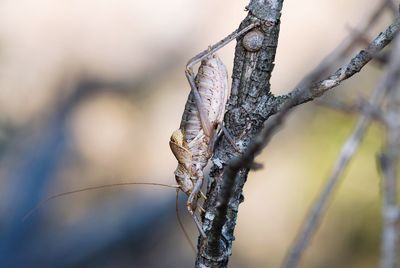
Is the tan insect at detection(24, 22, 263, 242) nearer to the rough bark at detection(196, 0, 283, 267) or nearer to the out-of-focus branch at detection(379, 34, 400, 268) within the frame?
the rough bark at detection(196, 0, 283, 267)

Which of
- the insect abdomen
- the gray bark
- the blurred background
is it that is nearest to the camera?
the gray bark

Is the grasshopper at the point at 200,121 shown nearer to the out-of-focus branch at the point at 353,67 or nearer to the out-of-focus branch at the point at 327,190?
the out-of-focus branch at the point at 353,67

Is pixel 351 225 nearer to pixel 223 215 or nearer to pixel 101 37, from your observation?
pixel 101 37

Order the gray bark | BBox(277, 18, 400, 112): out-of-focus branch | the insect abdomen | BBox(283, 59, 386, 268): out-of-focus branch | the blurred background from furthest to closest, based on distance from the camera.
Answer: the blurred background < the insect abdomen < the gray bark < BBox(277, 18, 400, 112): out-of-focus branch < BBox(283, 59, 386, 268): out-of-focus branch

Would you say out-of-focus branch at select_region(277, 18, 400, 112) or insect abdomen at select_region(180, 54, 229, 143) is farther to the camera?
insect abdomen at select_region(180, 54, 229, 143)

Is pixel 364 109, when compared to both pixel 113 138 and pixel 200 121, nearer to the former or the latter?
pixel 200 121

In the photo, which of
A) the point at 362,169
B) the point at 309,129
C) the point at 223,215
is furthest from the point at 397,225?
the point at 309,129

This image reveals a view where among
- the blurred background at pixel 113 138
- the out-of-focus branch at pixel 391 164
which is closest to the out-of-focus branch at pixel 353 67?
the out-of-focus branch at pixel 391 164

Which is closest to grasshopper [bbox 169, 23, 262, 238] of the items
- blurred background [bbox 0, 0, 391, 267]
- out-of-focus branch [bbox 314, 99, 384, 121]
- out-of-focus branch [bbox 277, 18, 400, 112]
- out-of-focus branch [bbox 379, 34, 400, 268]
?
out-of-focus branch [bbox 277, 18, 400, 112]
